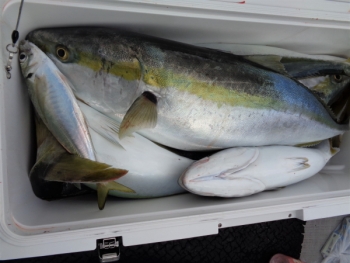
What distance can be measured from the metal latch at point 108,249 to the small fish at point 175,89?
29cm

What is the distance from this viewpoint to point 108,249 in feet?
2.45

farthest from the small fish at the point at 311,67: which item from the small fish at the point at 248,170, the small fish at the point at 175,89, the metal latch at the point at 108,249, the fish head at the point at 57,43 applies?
the metal latch at the point at 108,249

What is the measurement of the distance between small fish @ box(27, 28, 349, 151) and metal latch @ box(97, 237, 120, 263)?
285mm

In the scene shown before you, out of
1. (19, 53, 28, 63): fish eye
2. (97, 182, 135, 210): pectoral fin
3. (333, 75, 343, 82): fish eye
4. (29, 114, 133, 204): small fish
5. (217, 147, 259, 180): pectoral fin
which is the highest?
(333, 75, 343, 82): fish eye

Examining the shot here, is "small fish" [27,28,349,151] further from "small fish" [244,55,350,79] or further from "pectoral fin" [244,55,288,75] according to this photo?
"small fish" [244,55,350,79]

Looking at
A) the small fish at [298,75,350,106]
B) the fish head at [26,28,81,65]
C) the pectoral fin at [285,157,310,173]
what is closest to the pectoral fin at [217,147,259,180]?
the pectoral fin at [285,157,310,173]

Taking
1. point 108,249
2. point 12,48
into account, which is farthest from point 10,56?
point 108,249

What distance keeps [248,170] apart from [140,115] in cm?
39

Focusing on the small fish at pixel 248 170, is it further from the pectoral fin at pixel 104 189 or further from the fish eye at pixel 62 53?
the fish eye at pixel 62 53

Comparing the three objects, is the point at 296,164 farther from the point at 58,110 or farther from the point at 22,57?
the point at 22,57

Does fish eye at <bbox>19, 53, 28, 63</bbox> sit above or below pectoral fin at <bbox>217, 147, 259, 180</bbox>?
above

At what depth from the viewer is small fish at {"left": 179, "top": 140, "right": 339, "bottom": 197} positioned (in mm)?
892

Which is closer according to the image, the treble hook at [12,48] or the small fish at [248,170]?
the treble hook at [12,48]

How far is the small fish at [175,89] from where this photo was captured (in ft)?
2.72
